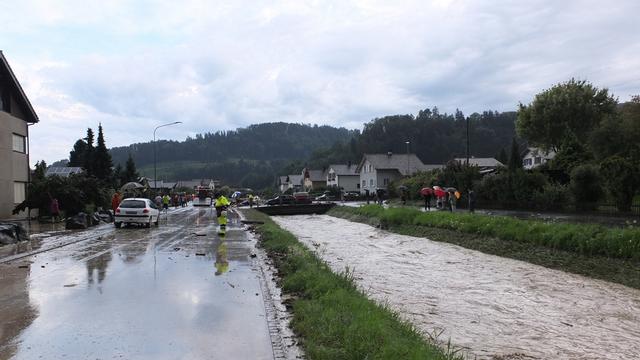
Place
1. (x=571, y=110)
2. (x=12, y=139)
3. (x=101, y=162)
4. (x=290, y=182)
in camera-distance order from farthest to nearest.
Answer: (x=290, y=182) < (x=101, y=162) < (x=571, y=110) < (x=12, y=139)

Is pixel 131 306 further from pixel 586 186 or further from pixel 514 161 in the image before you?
pixel 514 161

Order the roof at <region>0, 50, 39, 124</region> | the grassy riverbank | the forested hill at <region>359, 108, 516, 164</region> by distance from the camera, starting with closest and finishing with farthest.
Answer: the grassy riverbank < the roof at <region>0, 50, 39, 124</region> < the forested hill at <region>359, 108, 516, 164</region>

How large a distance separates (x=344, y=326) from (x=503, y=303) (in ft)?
20.6

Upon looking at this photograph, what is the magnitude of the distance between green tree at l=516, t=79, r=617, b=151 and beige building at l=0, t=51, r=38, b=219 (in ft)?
157

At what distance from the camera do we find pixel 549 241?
19656 millimetres

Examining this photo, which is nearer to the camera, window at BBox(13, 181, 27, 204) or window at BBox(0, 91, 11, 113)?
window at BBox(0, 91, 11, 113)

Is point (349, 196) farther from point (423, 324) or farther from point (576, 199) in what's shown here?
point (423, 324)

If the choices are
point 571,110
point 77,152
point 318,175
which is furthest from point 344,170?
point 571,110

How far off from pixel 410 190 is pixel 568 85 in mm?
20653

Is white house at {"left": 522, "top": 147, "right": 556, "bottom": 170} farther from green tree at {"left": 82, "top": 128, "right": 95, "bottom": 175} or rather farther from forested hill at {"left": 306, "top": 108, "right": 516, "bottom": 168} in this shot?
green tree at {"left": 82, "top": 128, "right": 95, "bottom": 175}

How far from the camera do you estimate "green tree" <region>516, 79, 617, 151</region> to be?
56.6m

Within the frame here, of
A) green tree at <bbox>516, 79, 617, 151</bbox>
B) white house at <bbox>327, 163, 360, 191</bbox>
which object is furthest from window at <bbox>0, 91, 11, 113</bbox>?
white house at <bbox>327, 163, 360, 191</bbox>

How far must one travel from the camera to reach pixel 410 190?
55656 mm

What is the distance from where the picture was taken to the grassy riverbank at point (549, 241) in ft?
52.8
